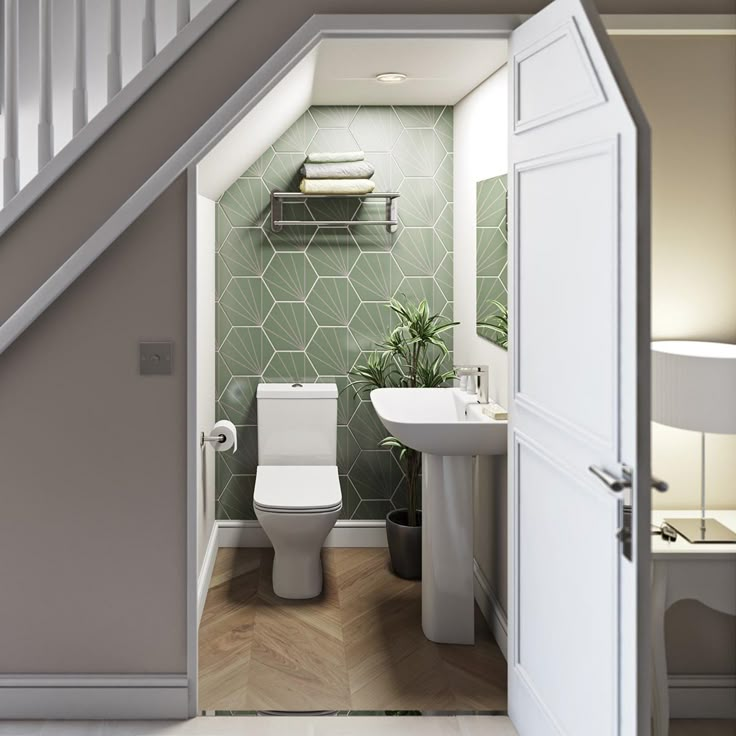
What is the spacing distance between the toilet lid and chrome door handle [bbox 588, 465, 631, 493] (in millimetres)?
1706

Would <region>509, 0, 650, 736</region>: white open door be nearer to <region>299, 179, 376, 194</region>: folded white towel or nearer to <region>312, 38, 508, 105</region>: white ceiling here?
<region>312, 38, 508, 105</region>: white ceiling

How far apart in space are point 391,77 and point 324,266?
1.08 m

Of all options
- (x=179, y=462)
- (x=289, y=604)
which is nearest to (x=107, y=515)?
(x=179, y=462)


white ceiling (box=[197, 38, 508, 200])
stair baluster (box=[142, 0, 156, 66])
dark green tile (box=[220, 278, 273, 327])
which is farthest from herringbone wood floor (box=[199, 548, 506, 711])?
stair baluster (box=[142, 0, 156, 66])

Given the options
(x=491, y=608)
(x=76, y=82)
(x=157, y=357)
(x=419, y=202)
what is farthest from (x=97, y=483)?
(x=419, y=202)

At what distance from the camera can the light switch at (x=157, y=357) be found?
8.49ft

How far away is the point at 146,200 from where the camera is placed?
251 cm

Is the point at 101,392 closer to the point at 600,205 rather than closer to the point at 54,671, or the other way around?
the point at 54,671

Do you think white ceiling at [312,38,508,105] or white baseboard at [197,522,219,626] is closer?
white ceiling at [312,38,508,105]

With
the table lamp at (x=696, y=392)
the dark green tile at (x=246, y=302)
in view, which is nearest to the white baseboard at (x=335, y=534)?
the dark green tile at (x=246, y=302)

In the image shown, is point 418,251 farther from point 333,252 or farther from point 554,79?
point 554,79

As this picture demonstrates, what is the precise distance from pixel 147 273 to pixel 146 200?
22 centimetres

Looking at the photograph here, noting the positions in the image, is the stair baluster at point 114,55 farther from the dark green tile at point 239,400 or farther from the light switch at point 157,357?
the dark green tile at point 239,400

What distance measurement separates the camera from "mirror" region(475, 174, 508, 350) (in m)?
3.16
